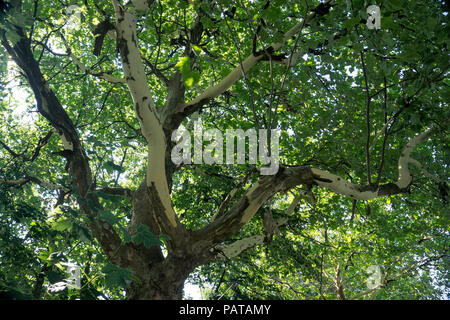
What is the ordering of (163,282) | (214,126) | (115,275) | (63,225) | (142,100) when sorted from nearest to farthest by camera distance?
Result: (115,275) < (63,225) < (142,100) < (163,282) < (214,126)

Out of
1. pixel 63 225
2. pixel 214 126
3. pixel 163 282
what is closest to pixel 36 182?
pixel 163 282

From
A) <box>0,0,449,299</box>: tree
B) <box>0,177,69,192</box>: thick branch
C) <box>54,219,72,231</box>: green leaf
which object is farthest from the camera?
<box>0,177,69,192</box>: thick branch

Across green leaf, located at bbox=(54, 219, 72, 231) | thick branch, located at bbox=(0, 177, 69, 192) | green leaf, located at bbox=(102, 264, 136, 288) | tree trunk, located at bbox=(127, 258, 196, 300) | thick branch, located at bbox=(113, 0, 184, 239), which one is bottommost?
tree trunk, located at bbox=(127, 258, 196, 300)

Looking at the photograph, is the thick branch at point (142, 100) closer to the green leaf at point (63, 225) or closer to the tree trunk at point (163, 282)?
the tree trunk at point (163, 282)

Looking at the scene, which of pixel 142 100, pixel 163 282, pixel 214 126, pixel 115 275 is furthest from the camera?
pixel 214 126

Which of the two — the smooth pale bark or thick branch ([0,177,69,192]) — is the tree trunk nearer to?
the smooth pale bark

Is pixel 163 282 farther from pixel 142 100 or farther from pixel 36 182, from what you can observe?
pixel 36 182

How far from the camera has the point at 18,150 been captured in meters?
9.18

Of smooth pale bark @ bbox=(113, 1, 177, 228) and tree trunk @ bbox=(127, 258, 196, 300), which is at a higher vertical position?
smooth pale bark @ bbox=(113, 1, 177, 228)

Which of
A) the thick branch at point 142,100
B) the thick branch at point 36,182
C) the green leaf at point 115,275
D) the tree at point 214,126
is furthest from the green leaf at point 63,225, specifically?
the thick branch at point 36,182

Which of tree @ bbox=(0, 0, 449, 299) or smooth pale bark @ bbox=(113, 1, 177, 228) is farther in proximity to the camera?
smooth pale bark @ bbox=(113, 1, 177, 228)

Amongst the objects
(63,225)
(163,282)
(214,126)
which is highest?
(214,126)

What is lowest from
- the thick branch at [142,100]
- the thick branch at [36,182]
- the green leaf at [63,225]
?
the green leaf at [63,225]

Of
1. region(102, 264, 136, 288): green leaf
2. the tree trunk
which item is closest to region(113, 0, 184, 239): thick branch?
the tree trunk
